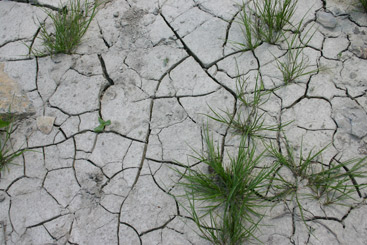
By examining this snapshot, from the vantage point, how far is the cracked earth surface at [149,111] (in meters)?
2.19

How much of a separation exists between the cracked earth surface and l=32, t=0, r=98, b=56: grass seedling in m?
0.08

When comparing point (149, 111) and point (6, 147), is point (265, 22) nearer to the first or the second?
point (149, 111)

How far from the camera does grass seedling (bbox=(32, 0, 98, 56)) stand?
2771 mm

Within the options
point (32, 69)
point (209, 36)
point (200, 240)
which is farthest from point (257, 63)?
point (32, 69)

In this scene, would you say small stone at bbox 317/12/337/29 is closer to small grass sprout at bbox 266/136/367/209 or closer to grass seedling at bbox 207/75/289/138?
grass seedling at bbox 207/75/289/138

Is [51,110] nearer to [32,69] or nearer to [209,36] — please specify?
[32,69]

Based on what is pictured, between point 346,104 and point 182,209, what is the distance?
1442 millimetres

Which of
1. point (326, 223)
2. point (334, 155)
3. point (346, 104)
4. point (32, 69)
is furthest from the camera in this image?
point (32, 69)

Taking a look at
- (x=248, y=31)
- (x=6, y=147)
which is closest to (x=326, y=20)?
(x=248, y=31)

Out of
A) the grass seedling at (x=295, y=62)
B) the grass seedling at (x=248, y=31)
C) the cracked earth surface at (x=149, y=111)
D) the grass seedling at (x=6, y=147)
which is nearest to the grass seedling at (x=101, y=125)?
the cracked earth surface at (x=149, y=111)

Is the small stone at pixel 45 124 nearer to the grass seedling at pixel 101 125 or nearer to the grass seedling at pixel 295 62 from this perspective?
the grass seedling at pixel 101 125

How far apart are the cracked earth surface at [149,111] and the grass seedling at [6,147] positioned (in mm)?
59

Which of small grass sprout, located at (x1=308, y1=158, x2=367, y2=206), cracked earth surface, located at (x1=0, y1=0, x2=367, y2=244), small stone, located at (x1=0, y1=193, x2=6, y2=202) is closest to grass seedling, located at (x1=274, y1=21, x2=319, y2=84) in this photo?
cracked earth surface, located at (x1=0, y1=0, x2=367, y2=244)

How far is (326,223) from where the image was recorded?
2.10 meters
